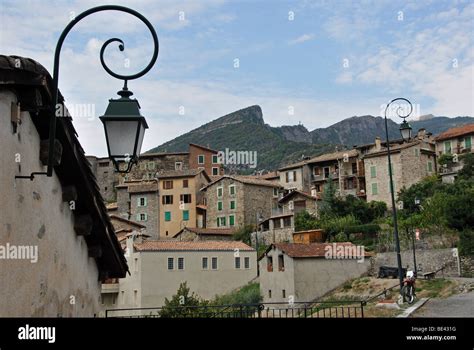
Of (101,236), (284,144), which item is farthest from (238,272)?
(284,144)

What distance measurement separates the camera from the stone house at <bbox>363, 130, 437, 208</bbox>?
179 ft

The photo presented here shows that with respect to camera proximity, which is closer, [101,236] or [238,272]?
[101,236]

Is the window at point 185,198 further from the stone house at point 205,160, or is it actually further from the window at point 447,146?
the window at point 447,146

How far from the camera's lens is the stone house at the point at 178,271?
131 ft

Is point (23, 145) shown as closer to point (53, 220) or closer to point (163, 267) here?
point (53, 220)

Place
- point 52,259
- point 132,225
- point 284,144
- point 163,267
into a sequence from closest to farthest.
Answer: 1. point 52,259
2. point 163,267
3. point 132,225
4. point 284,144

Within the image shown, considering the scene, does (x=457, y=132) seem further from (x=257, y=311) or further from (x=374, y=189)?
(x=257, y=311)

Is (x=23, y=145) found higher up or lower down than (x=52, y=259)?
higher up

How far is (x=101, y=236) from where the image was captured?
26.8ft

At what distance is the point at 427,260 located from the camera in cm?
3541
